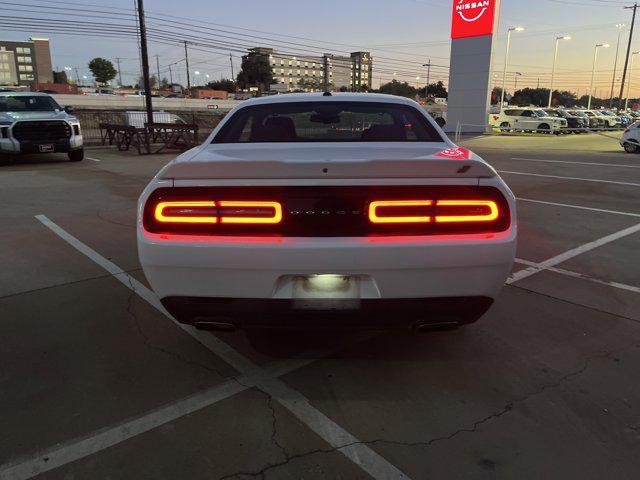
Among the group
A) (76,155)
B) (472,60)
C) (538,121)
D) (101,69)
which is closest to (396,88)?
(101,69)

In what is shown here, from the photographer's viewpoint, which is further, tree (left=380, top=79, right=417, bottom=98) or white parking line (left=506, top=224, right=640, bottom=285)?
tree (left=380, top=79, right=417, bottom=98)

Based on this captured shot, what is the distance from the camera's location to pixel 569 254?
5301mm

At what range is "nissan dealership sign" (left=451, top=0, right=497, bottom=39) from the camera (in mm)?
30797

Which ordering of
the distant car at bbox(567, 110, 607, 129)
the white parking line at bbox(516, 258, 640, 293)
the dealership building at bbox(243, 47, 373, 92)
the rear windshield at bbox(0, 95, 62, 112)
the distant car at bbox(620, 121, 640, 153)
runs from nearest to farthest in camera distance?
the white parking line at bbox(516, 258, 640, 293) → the rear windshield at bbox(0, 95, 62, 112) → the distant car at bbox(620, 121, 640, 153) → the distant car at bbox(567, 110, 607, 129) → the dealership building at bbox(243, 47, 373, 92)

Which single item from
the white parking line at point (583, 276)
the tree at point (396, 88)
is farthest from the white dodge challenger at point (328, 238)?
the tree at point (396, 88)

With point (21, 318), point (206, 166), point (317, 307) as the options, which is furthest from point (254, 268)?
point (21, 318)

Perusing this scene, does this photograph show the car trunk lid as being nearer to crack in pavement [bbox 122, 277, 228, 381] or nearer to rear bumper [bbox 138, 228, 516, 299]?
rear bumper [bbox 138, 228, 516, 299]

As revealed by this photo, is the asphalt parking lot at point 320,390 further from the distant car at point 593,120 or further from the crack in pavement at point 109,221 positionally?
the distant car at point 593,120

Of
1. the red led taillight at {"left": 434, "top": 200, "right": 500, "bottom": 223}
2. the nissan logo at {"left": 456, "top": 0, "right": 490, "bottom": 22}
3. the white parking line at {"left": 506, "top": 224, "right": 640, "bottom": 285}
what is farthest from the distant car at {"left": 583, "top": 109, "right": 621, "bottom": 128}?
the red led taillight at {"left": 434, "top": 200, "right": 500, "bottom": 223}

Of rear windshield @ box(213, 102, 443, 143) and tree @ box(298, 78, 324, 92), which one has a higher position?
tree @ box(298, 78, 324, 92)

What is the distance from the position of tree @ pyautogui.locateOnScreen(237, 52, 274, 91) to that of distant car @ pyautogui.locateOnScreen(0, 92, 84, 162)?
101462 mm

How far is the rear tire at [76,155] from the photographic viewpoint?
14.4m

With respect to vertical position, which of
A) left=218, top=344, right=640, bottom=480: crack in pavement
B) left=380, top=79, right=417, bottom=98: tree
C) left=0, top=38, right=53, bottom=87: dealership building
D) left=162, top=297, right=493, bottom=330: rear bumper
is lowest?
left=218, top=344, right=640, bottom=480: crack in pavement

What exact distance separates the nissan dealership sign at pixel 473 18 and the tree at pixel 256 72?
83.5 metres
